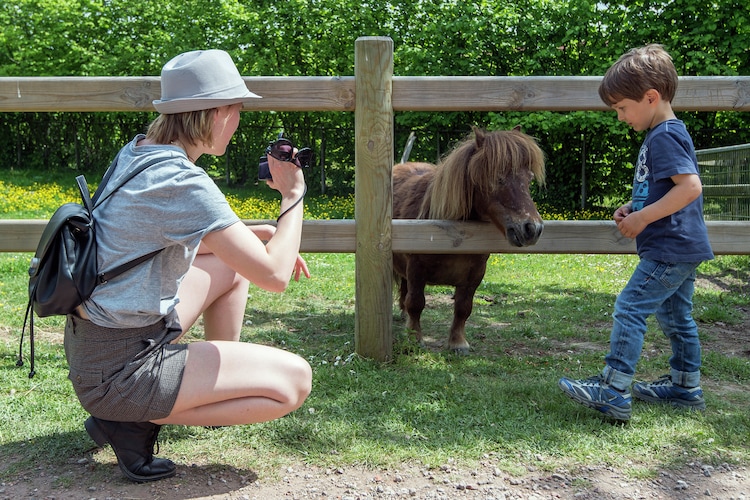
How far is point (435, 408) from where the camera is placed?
11.0 feet

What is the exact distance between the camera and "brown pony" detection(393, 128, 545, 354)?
12.8 ft

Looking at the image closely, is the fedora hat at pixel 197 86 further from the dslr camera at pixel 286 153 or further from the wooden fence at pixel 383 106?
the wooden fence at pixel 383 106

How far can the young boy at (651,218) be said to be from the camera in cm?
303

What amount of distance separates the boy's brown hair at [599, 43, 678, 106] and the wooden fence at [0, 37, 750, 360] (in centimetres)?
58

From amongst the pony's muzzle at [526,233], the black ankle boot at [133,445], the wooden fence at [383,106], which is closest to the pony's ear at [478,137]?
the wooden fence at [383,106]

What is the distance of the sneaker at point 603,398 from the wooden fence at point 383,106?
3.16ft

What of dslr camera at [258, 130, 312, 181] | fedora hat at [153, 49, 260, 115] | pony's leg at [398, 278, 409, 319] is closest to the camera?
fedora hat at [153, 49, 260, 115]

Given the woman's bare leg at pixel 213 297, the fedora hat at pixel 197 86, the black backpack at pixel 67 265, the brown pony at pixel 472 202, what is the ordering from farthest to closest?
the brown pony at pixel 472 202, the woman's bare leg at pixel 213 297, the fedora hat at pixel 197 86, the black backpack at pixel 67 265

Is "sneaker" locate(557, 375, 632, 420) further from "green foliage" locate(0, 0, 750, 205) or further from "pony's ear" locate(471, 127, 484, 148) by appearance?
"green foliage" locate(0, 0, 750, 205)

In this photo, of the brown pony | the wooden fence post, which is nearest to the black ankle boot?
the wooden fence post

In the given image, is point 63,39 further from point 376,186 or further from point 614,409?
point 614,409

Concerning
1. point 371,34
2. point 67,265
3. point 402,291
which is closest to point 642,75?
point 67,265

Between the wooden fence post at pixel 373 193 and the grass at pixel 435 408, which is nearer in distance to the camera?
the grass at pixel 435 408

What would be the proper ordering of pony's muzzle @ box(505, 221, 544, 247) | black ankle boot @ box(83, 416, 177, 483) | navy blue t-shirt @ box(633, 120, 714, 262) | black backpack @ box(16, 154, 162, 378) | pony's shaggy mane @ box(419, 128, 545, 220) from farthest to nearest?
pony's shaggy mane @ box(419, 128, 545, 220) < pony's muzzle @ box(505, 221, 544, 247) < navy blue t-shirt @ box(633, 120, 714, 262) < black ankle boot @ box(83, 416, 177, 483) < black backpack @ box(16, 154, 162, 378)
